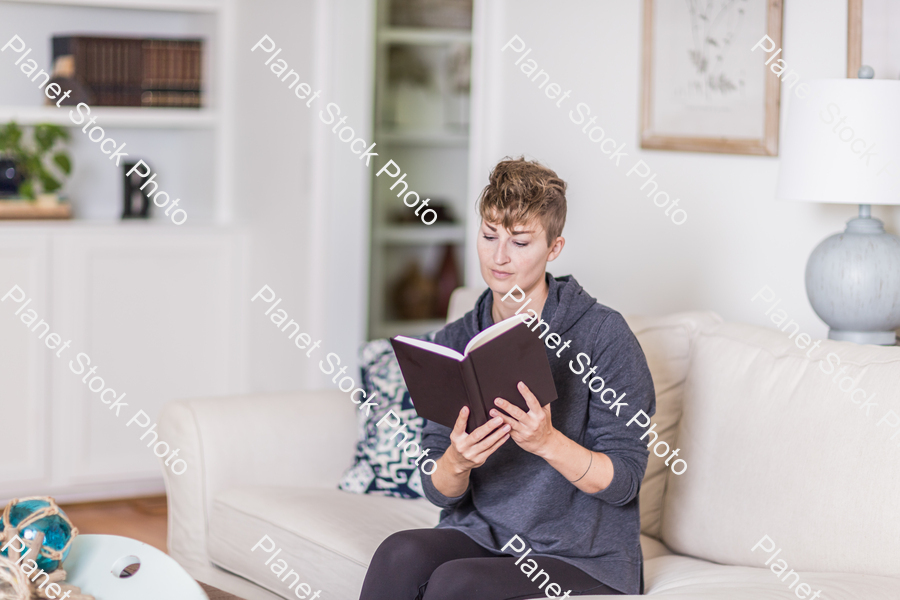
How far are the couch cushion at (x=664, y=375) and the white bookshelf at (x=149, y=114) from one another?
6.94 ft

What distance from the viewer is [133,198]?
3580mm

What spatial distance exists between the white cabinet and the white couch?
4.07 ft

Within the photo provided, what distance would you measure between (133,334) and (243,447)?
1413 millimetres

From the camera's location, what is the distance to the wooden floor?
3.03 meters

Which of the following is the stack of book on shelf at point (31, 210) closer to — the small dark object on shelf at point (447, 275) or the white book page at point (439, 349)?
the small dark object on shelf at point (447, 275)

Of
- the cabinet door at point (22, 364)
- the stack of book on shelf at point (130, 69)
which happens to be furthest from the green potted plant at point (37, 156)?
the cabinet door at point (22, 364)

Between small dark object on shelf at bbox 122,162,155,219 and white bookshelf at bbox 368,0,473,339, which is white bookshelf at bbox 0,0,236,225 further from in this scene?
white bookshelf at bbox 368,0,473,339

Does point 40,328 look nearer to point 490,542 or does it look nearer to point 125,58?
point 125,58

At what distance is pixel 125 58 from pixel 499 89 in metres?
1.48

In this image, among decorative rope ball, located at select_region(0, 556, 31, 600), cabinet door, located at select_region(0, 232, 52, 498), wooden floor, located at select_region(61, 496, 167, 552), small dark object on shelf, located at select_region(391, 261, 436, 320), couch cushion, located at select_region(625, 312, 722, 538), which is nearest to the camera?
decorative rope ball, located at select_region(0, 556, 31, 600)

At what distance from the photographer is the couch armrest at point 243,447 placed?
211cm

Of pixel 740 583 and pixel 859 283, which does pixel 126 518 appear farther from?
pixel 859 283

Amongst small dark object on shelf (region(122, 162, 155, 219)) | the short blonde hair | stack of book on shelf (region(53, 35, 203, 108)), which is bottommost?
the short blonde hair

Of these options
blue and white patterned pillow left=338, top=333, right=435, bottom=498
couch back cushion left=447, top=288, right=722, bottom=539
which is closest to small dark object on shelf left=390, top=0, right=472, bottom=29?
blue and white patterned pillow left=338, top=333, right=435, bottom=498
